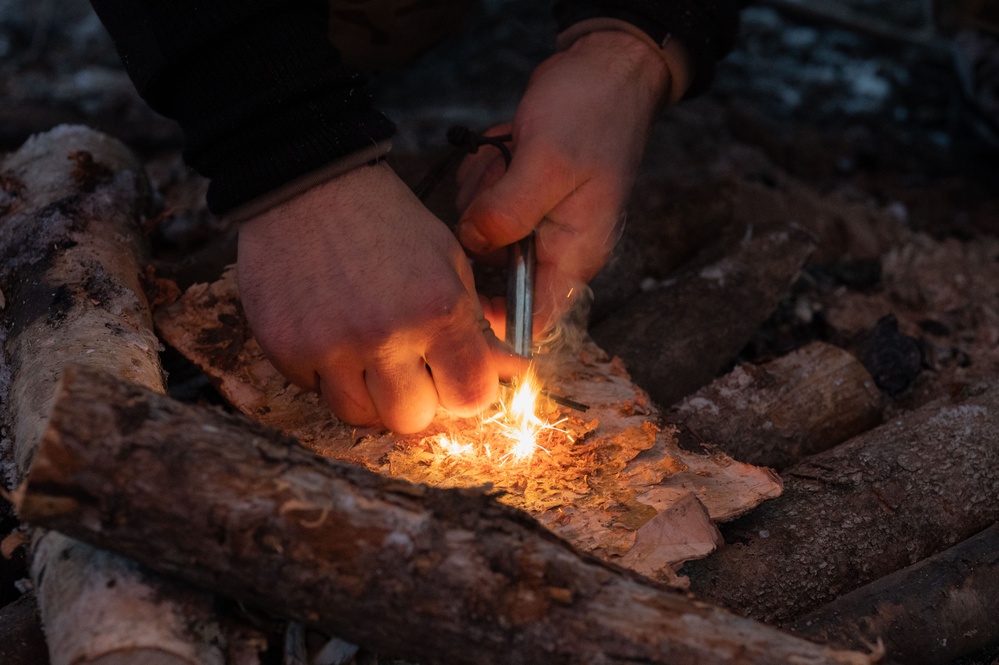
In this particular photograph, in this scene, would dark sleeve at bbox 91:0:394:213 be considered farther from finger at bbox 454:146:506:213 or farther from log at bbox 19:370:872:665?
log at bbox 19:370:872:665

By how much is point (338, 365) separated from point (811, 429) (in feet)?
4.92

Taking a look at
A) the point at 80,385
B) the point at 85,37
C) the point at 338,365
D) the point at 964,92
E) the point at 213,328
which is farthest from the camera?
the point at 85,37

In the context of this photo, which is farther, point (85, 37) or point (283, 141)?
point (85, 37)

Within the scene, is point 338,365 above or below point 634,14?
below

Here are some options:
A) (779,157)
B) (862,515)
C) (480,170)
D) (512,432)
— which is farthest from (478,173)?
(779,157)

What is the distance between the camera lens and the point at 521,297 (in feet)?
7.50

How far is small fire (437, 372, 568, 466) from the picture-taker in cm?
207

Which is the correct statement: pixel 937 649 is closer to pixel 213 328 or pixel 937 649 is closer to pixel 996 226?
pixel 213 328

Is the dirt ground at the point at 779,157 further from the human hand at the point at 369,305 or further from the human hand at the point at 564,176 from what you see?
the human hand at the point at 369,305

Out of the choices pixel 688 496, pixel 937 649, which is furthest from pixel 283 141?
pixel 937 649

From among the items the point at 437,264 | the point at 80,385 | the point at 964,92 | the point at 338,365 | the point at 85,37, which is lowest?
the point at 964,92

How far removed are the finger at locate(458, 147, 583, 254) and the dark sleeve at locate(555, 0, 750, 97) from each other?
0.74 metres

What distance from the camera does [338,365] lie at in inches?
77.7

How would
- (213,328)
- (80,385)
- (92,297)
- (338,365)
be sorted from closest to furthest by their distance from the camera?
(80,385), (338,365), (92,297), (213,328)
